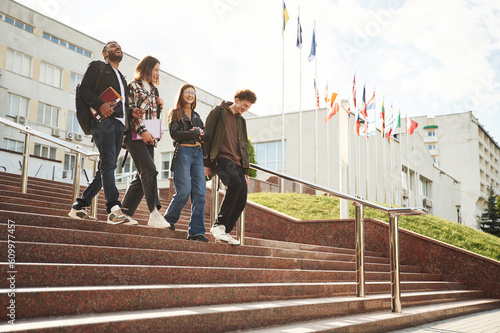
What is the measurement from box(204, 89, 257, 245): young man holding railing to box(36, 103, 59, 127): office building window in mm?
29941

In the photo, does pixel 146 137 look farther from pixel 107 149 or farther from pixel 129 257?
pixel 129 257

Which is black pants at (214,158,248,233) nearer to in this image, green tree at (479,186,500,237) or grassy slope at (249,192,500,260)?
grassy slope at (249,192,500,260)

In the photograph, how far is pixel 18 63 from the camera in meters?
31.6

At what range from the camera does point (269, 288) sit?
15.1 feet

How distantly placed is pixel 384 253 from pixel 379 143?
2763 centimetres

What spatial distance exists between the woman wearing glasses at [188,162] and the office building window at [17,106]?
2897cm

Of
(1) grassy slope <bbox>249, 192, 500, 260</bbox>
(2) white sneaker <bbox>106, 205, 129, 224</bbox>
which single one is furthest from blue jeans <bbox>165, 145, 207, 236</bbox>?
(1) grassy slope <bbox>249, 192, 500, 260</bbox>

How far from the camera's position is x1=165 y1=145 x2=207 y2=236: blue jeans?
5.25 metres

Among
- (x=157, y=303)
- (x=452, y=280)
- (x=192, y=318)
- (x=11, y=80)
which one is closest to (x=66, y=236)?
(x=157, y=303)

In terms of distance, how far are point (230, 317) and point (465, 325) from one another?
361 centimetres

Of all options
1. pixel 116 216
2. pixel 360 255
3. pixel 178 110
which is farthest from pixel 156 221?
pixel 360 255

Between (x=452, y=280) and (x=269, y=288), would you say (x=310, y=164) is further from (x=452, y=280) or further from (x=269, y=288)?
(x=269, y=288)

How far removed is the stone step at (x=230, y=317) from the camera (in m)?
2.79

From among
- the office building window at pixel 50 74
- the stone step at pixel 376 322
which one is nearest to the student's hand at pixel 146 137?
the stone step at pixel 376 322
